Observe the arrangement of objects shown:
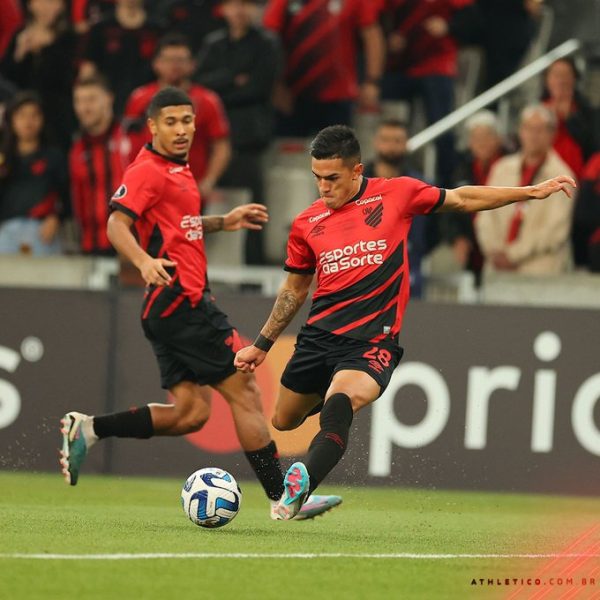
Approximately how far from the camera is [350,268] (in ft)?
28.1

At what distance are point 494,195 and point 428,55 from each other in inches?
284

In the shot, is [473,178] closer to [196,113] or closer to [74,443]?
[196,113]

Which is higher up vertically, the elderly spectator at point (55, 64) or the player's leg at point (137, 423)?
the elderly spectator at point (55, 64)

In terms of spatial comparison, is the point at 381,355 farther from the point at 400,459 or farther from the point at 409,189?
the point at 400,459

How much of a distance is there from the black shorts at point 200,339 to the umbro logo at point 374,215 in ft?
4.30

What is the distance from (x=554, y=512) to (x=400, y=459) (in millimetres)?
1994

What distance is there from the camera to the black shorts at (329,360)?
835cm

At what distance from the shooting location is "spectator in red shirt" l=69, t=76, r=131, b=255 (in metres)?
→ 13.6

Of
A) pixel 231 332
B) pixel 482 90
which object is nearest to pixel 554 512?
pixel 231 332

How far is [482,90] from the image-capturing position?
55.2 ft

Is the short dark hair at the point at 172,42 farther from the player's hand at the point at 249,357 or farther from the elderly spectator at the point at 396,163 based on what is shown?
the player's hand at the point at 249,357

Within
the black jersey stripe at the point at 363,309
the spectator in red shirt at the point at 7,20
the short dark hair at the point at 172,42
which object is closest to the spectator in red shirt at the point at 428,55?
the short dark hair at the point at 172,42

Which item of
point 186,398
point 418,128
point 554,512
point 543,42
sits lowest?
point 554,512

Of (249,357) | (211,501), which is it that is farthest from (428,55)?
(211,501)
